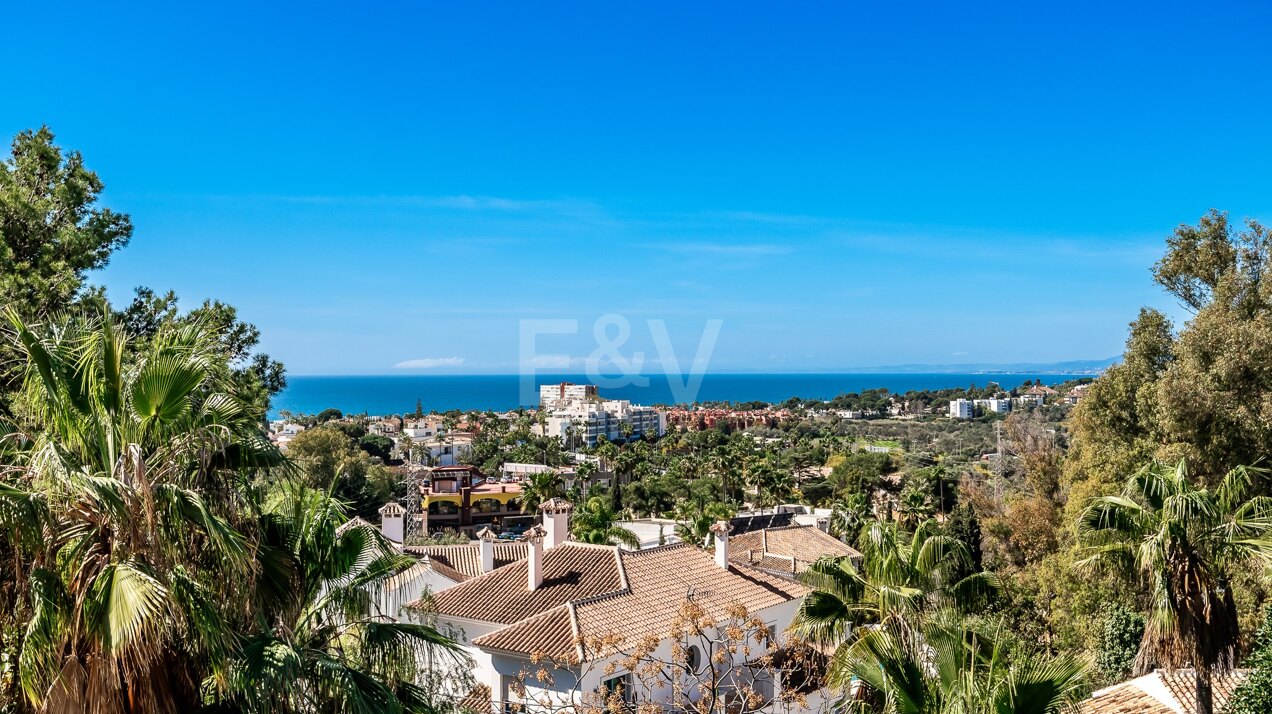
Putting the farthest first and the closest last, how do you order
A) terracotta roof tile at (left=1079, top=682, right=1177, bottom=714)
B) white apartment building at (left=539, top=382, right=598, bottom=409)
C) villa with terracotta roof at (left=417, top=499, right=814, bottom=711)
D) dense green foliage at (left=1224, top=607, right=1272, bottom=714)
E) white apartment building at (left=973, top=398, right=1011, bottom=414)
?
white apartment building at (left=539, top=382, right=598, bottom=409)
white apartment building at (left=973, top=398, right=1011, bottom=414)
villa with terracotta roof at (left=417, top=499, right=814, bottom=711)
terracotta roof tile at (left=1079, top=682, right=1177, bottom=714)
dense green foliage at (left=1224, top=607, right=1272, bottom=714)

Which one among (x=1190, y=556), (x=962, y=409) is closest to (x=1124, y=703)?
(x=1190, y=556)

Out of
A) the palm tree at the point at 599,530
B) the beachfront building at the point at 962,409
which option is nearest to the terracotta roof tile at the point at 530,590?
the palm tree at the point at 599,530

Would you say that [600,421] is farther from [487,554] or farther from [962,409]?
[487,554]

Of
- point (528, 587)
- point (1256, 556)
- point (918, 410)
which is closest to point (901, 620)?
point (1256, 556)

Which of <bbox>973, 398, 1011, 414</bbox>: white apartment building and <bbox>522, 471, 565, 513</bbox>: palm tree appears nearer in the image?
<bbox>522, 471, 565, 513</bbox>: palm tree

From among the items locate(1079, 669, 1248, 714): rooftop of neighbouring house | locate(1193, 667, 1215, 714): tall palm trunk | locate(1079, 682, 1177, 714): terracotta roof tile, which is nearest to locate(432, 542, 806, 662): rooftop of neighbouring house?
locate(1079, 682, 1177, 714): terracotta roof tile

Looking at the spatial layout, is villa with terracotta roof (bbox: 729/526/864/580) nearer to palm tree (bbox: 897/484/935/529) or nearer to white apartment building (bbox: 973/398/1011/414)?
palm tree (bbox: 897/484/935/529)
